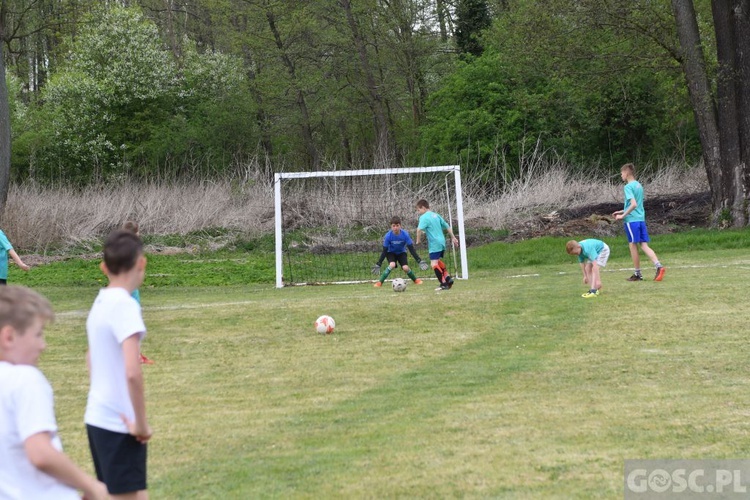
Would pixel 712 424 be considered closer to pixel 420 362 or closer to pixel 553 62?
pixel 420 362

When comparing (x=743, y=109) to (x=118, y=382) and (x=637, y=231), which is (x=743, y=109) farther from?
(x=118, y=382)

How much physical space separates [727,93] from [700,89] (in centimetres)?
72

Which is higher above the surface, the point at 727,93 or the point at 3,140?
the point at 3,140

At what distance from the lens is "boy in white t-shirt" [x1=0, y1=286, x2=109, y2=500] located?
10.7 feet

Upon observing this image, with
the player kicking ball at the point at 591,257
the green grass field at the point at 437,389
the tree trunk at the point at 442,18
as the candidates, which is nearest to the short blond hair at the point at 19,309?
the green grass field at the point at 437,389

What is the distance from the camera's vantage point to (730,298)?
13383 millimetres

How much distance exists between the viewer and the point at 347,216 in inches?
1082

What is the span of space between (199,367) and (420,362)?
237cm

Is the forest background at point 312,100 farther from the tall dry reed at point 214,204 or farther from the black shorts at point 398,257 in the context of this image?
the black shorts at point 398,257

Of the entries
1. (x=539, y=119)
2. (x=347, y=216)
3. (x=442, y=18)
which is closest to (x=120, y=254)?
(x=347, y=216)

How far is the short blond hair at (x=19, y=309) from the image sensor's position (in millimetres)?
A: 3375

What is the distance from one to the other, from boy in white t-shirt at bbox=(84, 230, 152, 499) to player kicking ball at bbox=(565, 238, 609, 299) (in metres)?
Answer: 10.4

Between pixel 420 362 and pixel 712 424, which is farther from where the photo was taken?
pixel 420 362

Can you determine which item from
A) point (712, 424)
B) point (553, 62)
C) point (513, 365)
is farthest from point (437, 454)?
point (553, 62)
